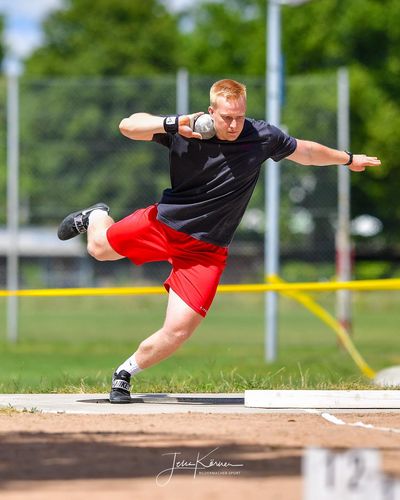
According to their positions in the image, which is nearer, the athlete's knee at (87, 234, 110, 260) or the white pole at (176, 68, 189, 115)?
the athlete's knee at (87, 234, 110, 260)

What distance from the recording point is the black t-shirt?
8.29 metres

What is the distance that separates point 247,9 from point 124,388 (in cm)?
4682

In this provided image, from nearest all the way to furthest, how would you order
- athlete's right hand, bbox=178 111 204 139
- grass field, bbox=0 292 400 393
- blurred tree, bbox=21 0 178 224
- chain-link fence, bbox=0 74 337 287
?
1. athlete's right hand, bbox=178 111 204 139
2. grass field, bbox=0 292 400 393
3. chain-link fence, bbox=0 74 337 287
4. blurred tree, bbox=21 0 178 224

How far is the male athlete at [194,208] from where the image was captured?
8.20 meters

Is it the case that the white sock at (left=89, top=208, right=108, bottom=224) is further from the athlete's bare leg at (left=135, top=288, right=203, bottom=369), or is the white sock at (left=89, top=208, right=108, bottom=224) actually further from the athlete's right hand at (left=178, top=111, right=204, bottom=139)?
the athlete's right hand at (left=178, top=111, right=204, bottom=139)

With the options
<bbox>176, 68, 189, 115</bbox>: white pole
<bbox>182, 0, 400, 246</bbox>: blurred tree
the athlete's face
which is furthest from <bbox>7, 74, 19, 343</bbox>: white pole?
<bbox>182, 0, 400, 246</bbox>: blurred tree

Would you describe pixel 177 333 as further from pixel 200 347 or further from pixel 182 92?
pixel 200 347

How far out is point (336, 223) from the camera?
23719mm

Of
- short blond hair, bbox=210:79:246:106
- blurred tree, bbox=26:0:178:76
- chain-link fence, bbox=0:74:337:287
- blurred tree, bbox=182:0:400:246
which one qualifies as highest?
blurred tree, bbox=26:0:178:76

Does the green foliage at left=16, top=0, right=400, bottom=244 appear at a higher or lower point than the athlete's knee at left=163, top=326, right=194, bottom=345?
higher

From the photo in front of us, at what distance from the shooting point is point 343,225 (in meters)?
22.5

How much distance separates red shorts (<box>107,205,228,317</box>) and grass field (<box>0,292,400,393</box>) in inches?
55.1

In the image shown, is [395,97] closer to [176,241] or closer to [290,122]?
[290,122]
